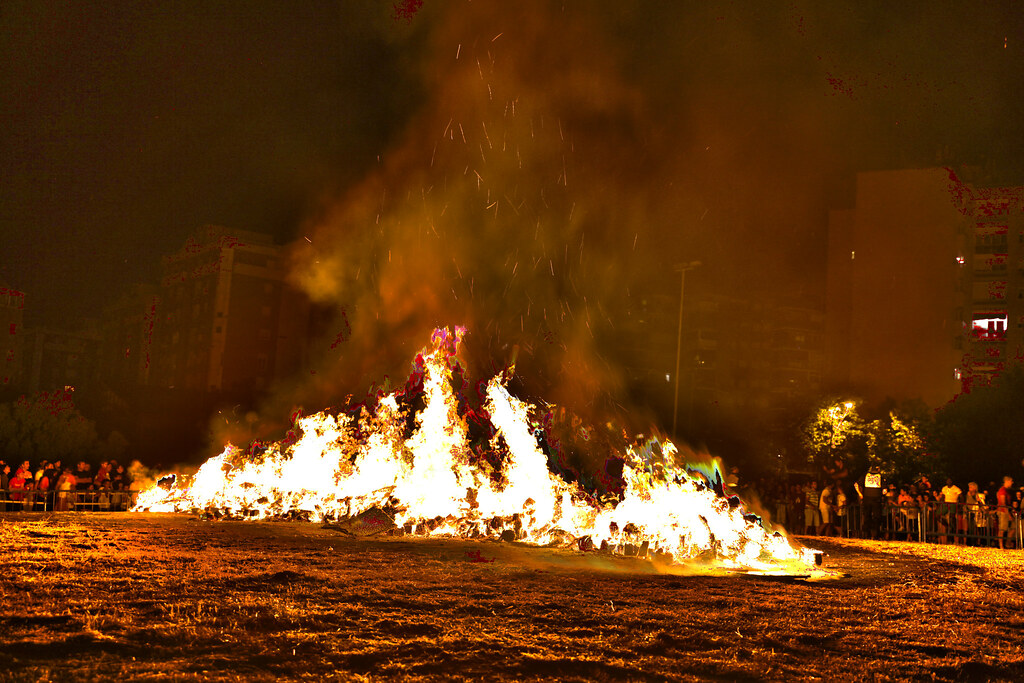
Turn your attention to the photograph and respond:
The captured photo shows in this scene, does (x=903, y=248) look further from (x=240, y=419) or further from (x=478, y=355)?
(x=478, y=355)

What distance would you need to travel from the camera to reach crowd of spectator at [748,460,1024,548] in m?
18.7

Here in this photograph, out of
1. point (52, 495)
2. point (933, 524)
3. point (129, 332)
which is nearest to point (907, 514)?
point (933, 524)

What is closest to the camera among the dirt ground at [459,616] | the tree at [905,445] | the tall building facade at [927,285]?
the dirt ground at [459,616]

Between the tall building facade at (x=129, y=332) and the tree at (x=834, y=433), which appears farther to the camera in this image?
the tall building facade at (x=129, y=332)

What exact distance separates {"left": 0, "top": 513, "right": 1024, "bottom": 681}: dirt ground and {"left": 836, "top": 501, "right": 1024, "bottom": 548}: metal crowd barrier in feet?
17.8

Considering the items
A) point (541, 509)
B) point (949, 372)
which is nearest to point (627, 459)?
point (541, 509)

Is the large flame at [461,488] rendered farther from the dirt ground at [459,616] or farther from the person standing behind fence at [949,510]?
the person standing behind fence at [949,510]

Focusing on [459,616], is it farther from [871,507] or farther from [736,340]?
[736,340]

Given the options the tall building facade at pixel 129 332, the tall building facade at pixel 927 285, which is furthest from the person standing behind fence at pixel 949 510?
the tall building facade at pixel 129 332

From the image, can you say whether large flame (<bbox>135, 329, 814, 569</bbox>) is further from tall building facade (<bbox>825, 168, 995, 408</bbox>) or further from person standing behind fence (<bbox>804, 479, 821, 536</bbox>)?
tall building facade (<bbox>825, 168, 995, 408</bbox>)

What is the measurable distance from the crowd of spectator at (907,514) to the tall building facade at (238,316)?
60.9 metres

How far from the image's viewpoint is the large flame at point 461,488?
1389cm

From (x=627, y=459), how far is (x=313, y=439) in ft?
22.3

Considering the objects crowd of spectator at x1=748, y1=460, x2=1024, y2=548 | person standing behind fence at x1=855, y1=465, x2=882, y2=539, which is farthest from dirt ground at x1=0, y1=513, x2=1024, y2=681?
person standing behind fence at x1=855, y1=465, x2=882, y2=539
